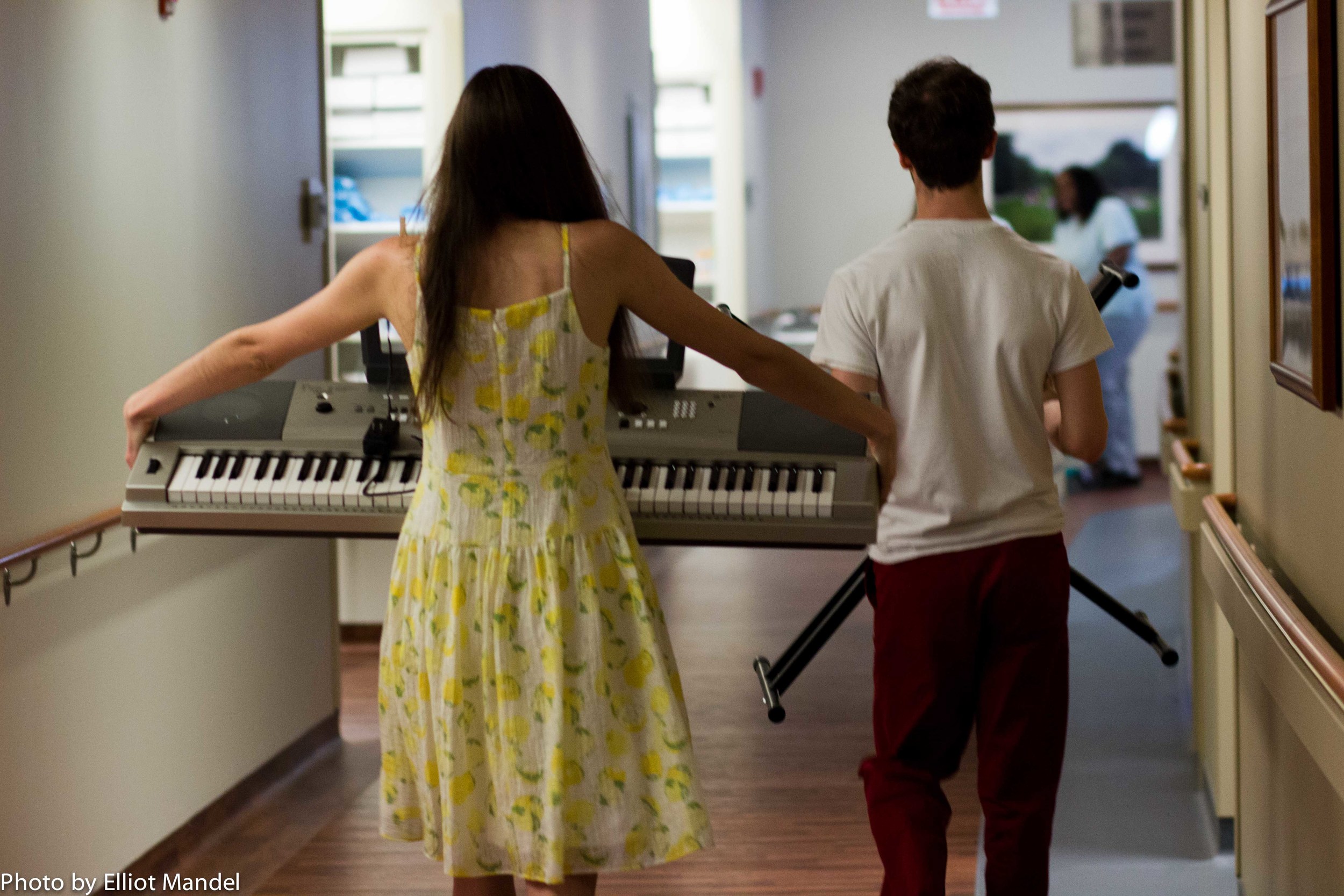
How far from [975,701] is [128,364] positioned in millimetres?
1840

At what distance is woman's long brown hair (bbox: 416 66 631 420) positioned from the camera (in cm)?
168

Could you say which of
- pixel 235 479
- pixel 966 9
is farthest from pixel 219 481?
pixel 966 9

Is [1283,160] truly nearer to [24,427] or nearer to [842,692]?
[24,427]

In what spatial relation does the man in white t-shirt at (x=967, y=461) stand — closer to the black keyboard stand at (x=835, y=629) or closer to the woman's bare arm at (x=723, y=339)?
the woman's bare arm at (x=723, y=339)

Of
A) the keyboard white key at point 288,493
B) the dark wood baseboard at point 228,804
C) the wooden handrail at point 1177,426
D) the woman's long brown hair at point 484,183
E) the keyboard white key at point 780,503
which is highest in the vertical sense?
the woman's long brown hair at point 484,183

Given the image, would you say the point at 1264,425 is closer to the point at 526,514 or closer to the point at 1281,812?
the point at 1281,812

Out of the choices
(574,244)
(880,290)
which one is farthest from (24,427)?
(880,290)

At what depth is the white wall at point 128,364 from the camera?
2.47m

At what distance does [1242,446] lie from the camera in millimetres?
2594

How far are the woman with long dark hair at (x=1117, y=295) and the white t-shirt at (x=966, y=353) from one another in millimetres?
6874

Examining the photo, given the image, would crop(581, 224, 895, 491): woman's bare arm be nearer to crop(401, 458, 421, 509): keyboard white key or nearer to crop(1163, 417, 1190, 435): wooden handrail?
crop(401, 458, 421, 509): keyboard white key

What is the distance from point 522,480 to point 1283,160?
44.9 inches

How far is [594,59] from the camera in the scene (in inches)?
254

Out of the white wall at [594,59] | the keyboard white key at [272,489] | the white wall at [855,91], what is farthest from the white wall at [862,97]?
the keyboard white key at [272,489]
